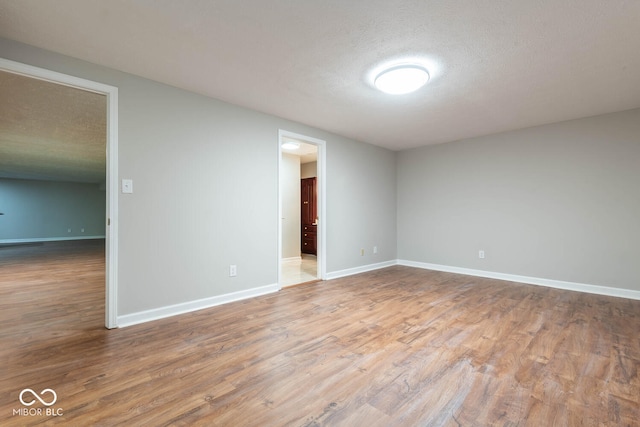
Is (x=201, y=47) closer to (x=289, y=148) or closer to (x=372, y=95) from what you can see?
(x=372, y=95)

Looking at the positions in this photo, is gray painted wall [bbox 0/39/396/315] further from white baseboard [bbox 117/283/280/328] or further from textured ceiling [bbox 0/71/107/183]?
textured ceiling [bbox 0/71/107/183]

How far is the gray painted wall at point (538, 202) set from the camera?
355cm

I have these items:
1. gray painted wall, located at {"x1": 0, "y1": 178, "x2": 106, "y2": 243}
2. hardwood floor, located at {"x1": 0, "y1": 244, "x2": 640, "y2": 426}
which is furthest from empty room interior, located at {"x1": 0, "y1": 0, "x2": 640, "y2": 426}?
gray painted wall, located at {"x1": 0, "y1": 178, "x2": 106, "y2": 243}

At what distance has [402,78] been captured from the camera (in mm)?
2502

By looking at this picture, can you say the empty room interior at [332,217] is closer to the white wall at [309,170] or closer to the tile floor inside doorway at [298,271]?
the tile floor inside doorway at [298,271]

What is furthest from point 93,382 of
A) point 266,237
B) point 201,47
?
point 201,47

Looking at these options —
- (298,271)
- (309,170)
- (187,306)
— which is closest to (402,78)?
(187,306)

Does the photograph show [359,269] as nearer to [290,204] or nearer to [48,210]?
[290,204]

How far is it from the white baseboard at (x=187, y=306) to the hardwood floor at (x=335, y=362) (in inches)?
5.1

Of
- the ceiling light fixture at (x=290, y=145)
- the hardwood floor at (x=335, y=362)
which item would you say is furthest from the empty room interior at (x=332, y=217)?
the ceiling light fixture at (x=290, y=145)

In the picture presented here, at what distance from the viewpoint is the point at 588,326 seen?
8.50 ft

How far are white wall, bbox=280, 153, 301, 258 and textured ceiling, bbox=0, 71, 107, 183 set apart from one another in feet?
10.9

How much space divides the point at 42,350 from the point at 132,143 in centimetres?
182

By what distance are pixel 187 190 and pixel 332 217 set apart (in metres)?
2.31
